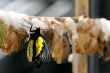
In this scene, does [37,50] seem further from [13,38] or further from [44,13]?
[44,13]

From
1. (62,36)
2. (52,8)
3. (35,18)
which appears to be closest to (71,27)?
(62,36)

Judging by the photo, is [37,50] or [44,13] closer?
[37,50]

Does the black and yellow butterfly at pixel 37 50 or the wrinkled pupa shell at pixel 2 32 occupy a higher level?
the wrinkled pupa shell at pixel 2 32

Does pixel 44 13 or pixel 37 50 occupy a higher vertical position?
pixel 44 13

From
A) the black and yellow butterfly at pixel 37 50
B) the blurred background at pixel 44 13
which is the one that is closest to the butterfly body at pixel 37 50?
the black and yellow butterfly at pixel 37 50

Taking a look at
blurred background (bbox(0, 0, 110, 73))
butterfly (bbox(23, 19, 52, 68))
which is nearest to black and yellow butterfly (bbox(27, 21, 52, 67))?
butterfly (bbox(23, 19, 52, 68))

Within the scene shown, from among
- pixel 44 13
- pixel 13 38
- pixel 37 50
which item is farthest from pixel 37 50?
pixel 44 13

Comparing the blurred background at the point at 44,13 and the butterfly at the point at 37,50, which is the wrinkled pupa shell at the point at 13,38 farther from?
the blurred background at the point at 44,13

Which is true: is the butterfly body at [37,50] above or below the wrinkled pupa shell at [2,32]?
below

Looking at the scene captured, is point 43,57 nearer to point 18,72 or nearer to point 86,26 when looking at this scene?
point 86,26

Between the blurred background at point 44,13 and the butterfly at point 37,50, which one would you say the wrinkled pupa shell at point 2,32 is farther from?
the blurred background at point 44,13

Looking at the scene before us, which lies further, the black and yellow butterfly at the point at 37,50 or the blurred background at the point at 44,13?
the blurred background at the point at 44,13
